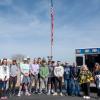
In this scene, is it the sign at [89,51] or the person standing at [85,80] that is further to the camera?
the sign at [89,51]

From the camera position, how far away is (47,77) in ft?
57.3

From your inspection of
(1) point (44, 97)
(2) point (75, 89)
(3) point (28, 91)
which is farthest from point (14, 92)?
(2) point (75, 89)

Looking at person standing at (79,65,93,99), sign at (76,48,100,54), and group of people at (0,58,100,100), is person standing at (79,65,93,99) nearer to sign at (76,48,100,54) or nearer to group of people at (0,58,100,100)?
group of people at (0,58,100,100)

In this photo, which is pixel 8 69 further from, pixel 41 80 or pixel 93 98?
pixel 93 98

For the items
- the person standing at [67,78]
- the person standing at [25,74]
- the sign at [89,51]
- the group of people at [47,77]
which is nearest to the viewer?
the group of people at [47,77]

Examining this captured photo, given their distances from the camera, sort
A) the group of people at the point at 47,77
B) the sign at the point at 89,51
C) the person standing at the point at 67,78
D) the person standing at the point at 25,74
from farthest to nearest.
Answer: the sign at the point at 89,51
the person standing at the point at 67,78
the person standing at the point at 25,74
the group of people at the point at 47,77

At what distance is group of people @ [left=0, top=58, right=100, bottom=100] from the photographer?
650 inches

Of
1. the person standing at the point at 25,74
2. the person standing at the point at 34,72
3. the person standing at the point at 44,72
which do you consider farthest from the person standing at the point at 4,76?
the person standing at the point at 44,72

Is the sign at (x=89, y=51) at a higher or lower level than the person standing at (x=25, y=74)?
higher

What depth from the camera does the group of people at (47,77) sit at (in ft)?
54.1

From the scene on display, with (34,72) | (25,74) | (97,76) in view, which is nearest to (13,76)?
(25,74)

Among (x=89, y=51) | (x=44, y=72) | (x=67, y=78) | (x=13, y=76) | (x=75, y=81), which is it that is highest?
(x=89, y=51)

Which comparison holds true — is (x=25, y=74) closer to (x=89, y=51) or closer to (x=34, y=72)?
(x=34, y=72)

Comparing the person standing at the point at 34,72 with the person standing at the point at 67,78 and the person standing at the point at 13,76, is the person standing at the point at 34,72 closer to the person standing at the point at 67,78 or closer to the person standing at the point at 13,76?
the person standing at the point at 13,76
